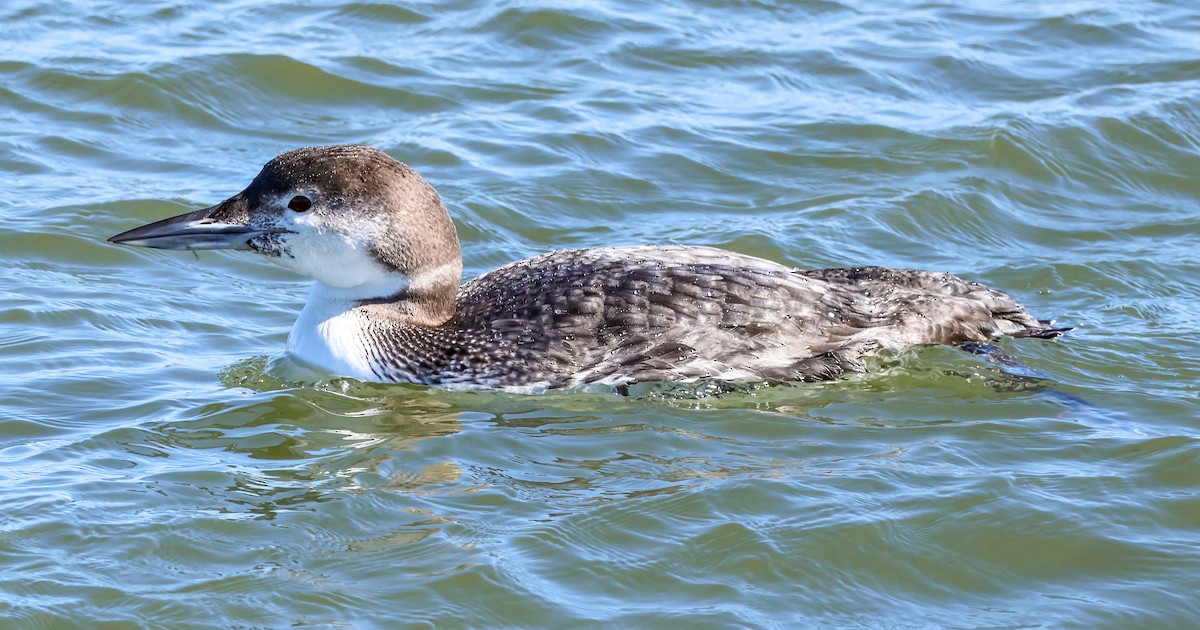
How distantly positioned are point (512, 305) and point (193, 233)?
1499 millimetres

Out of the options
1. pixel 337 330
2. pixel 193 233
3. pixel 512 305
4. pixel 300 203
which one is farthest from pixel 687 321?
pixel 193 233

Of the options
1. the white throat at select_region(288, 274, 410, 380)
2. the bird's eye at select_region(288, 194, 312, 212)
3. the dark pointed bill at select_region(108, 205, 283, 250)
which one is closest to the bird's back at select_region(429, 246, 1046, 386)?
the white throat at select_region(288, 274, 410, 380)

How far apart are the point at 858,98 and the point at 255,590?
7.50m

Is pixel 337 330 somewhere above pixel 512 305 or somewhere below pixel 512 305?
below

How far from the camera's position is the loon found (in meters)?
7.48

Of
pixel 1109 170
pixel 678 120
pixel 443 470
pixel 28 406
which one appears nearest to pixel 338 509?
pixel 443 470

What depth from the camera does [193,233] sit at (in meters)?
7.61

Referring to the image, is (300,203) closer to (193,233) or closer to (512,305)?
(193,233)

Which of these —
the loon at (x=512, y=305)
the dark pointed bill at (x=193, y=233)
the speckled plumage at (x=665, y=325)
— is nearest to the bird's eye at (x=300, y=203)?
the loon at (x=512, y=305)

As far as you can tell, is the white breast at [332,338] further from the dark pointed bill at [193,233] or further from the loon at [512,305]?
the dark pointed bill at [193,233]

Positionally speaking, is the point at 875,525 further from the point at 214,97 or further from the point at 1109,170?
the point at 214,97

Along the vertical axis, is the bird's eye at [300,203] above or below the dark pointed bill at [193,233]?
above

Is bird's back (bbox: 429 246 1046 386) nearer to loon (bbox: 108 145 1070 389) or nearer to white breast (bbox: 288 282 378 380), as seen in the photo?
loon (bbox: 108 145 1070 389)

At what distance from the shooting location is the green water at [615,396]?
233 inches
